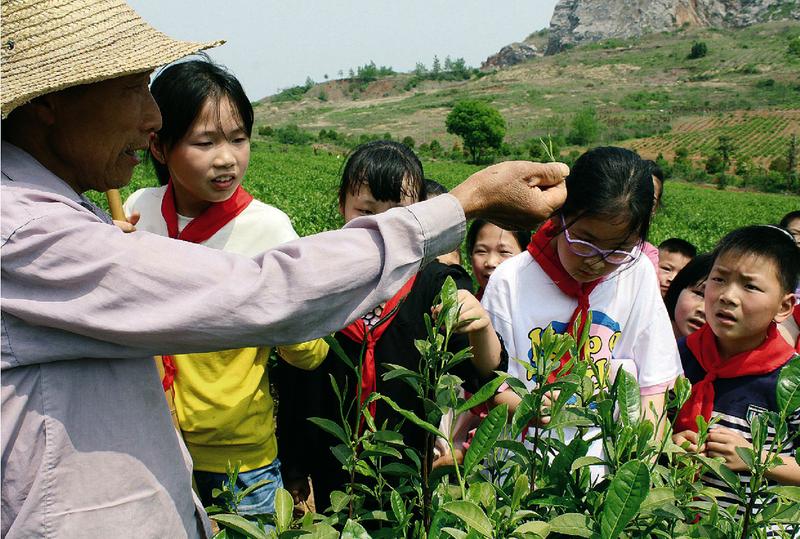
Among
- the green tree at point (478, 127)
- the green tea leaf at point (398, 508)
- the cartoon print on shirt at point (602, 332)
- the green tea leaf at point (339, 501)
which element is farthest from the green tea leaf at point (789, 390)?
the green tree at point (478, 127)

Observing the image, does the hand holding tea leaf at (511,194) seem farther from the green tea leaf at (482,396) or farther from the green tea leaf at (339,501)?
the green tea leaf at (339,501)

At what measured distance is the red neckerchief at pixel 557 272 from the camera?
79.6 inches

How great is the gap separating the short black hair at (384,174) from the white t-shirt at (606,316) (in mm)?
429

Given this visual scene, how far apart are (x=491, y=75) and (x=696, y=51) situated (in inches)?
1269

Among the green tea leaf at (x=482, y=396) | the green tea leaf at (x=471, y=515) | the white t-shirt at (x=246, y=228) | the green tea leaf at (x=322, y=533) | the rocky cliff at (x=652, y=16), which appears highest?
the rocky cliff at (x=652, y=16)

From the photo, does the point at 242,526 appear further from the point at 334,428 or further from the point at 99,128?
the point at 99,128

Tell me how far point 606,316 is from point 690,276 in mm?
1162

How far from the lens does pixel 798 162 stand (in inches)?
1893

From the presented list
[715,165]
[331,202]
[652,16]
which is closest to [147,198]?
[331,202]

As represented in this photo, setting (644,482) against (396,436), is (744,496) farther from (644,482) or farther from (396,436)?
(396,436)

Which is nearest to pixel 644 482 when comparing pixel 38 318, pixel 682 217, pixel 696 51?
pixel 38 318

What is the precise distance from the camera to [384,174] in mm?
2150

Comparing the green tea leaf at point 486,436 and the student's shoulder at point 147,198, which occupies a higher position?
the student's shoulder at point 147,198

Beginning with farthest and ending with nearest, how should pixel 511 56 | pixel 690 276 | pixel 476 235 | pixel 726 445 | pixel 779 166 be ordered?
1. pixel 511 56
2. pixel 779 166
3. pixel 476 235
4. pixel 690 276
5. pixel 726 445
